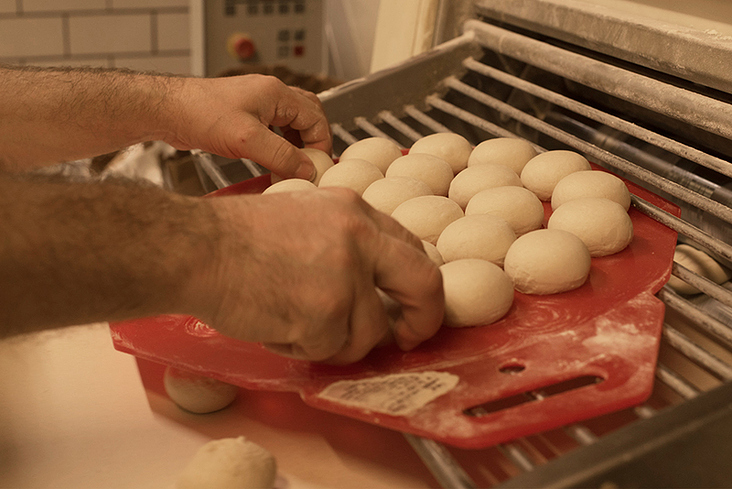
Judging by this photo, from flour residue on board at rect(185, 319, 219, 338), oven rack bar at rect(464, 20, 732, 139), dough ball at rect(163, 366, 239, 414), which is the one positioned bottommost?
dough ball at rect(163, 366, 239, 414)

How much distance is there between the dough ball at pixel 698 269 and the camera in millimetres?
1061

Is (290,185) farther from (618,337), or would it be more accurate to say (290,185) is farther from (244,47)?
(244,47)

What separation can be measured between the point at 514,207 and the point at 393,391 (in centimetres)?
46

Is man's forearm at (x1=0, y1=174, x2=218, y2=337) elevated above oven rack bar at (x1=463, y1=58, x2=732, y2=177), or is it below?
below

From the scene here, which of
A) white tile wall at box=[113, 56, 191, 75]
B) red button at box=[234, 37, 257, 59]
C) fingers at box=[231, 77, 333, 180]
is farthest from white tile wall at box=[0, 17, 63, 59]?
fingers at box=[231, 77, 333, 180]

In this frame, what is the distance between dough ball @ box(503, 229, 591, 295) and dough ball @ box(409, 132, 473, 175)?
1.20 ft

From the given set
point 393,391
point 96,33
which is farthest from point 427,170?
point 96,33

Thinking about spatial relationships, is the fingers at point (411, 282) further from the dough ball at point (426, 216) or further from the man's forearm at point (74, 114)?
the man's forearm at point (74, 114)

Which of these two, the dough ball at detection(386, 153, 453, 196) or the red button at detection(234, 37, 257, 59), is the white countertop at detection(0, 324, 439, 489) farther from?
the red button at detection(234, 37, 257, 59)

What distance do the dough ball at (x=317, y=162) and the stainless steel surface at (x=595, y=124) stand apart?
17cm

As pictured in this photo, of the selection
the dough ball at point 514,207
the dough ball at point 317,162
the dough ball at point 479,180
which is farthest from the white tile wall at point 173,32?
the dough ball at point 514,207

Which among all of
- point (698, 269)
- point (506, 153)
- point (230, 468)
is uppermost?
point (506, 153)

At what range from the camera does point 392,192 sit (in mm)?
1115

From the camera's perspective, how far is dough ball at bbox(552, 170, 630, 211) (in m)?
1.06
